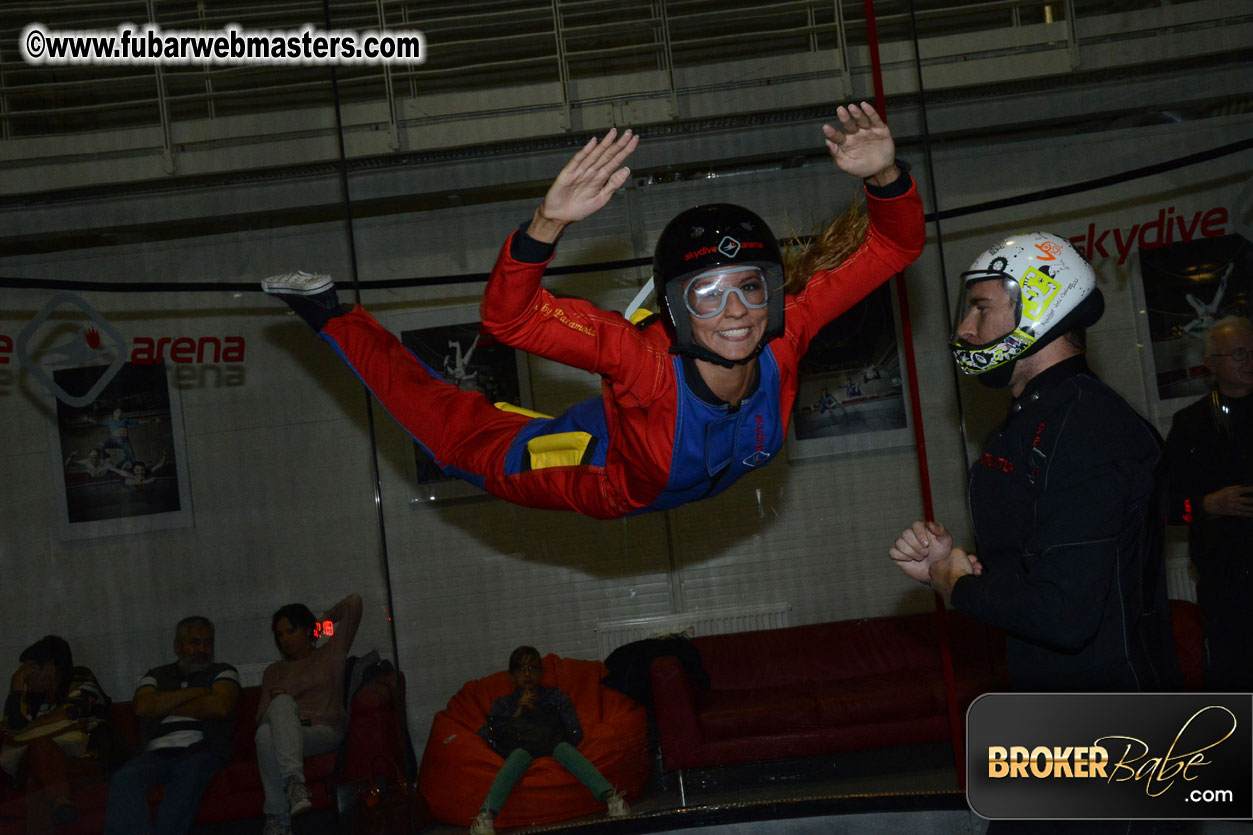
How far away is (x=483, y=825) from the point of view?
374cm

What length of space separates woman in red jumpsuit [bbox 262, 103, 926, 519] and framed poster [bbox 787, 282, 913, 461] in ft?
5.14

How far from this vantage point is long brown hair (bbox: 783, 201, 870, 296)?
2.51 metres

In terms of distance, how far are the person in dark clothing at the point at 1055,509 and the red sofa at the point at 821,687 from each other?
2137 mm

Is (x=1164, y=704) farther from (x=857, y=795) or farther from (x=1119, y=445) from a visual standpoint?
(x=857, y=795)

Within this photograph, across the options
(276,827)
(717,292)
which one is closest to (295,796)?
(276,827)

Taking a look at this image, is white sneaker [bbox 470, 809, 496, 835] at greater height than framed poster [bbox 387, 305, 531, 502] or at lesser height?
lesser

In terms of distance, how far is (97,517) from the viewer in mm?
3963

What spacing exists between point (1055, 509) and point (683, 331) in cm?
90

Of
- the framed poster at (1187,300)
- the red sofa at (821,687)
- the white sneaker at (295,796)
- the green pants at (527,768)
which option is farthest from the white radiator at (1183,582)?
the white sneaker at (295,796)

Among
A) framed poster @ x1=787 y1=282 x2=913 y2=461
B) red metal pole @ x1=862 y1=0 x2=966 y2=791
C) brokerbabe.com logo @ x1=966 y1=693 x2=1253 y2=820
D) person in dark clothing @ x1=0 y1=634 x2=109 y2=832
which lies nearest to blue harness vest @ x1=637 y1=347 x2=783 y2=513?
brokerbabe.com logo @ x1=966 y1=693 x2=1253 y2=820

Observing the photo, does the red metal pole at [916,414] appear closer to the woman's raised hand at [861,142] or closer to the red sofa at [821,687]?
the red sofa at [821,687]

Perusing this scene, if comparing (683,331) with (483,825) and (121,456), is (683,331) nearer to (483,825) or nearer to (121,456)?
(483,825)

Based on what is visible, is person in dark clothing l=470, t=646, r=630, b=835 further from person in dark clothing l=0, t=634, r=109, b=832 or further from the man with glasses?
the man with glasses

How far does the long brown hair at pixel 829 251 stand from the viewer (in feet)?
8.22
